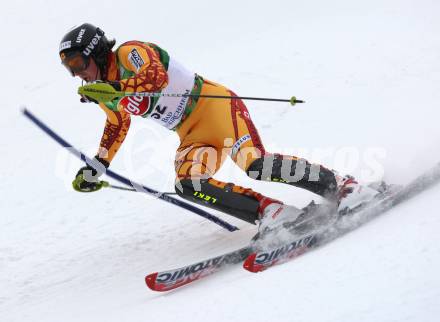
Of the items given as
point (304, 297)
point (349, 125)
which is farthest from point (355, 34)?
point (304, 297)

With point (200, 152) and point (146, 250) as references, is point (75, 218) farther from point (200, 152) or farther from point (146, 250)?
point (200, 152)

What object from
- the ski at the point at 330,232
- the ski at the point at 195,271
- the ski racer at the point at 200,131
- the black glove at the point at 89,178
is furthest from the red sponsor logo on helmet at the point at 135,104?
the ski at the point at 330,232

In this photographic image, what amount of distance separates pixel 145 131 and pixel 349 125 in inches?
103

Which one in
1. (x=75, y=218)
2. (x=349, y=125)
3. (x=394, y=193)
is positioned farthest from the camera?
(x=349, y=125)

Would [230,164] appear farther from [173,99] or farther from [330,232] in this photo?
[330,232]

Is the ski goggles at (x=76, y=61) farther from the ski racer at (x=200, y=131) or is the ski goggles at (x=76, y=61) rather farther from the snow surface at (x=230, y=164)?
the snow surface at (x=230, y=164)

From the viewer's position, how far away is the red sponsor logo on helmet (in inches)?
180

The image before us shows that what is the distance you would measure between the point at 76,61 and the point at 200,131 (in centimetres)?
103

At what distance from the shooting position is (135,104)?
4605 mm

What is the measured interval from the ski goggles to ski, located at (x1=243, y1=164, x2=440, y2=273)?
5.81 ft

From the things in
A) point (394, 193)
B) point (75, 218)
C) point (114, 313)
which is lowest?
point (75, 218)

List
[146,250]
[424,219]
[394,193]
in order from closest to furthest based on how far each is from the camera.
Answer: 1. [424,219]
2. [394,193]
3. [146,250]

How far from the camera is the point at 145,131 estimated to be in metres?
8.25

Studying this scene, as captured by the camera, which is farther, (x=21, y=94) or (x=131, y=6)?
(x=131, y=6)
